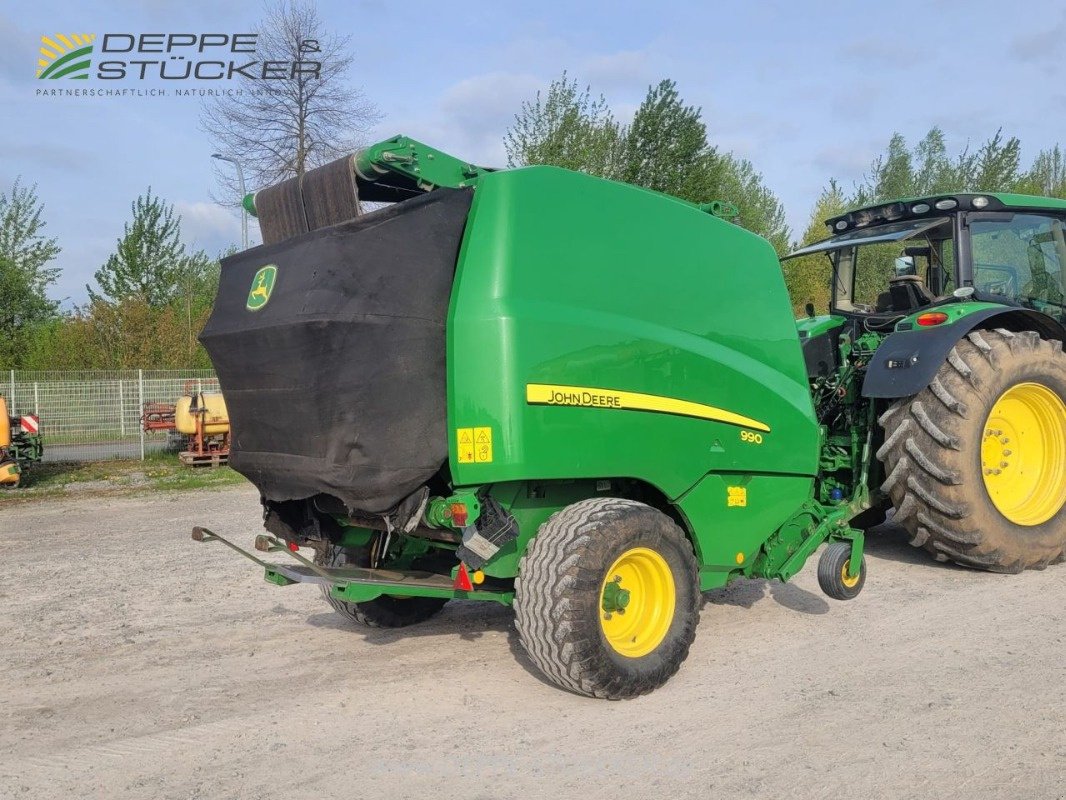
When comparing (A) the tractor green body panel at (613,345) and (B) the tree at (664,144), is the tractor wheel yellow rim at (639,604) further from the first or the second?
(B) the tree at (664,144)

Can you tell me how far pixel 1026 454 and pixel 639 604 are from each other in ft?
13.6

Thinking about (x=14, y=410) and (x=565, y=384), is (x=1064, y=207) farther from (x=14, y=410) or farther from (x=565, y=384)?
(x=14, y=410)

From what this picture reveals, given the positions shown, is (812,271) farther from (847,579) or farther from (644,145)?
(847,579)

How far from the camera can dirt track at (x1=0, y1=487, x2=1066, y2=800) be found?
130 inches

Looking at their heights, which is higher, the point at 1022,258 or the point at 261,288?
the point at 1022,258

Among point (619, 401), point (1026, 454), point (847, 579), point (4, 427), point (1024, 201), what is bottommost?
point (847, 579)

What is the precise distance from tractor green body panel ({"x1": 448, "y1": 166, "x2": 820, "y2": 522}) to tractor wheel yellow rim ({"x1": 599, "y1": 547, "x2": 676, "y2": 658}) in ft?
1.23

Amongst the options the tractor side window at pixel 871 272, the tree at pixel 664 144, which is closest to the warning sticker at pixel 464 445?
the tractor side window at pixel 871 272

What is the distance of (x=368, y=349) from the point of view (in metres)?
3.86

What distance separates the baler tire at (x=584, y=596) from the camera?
12.7 feet

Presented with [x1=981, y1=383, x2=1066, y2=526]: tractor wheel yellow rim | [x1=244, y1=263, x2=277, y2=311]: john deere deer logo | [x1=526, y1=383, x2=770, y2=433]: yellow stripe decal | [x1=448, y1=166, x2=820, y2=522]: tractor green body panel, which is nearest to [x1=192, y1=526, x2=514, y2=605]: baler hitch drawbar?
[x1=448, y1=166, x2=820, y2=522]: tractor green body panel

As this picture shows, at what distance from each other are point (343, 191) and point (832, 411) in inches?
167

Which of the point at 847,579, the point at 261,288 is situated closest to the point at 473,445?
the point at 261,288

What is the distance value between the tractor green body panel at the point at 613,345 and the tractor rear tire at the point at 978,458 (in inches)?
56.6
